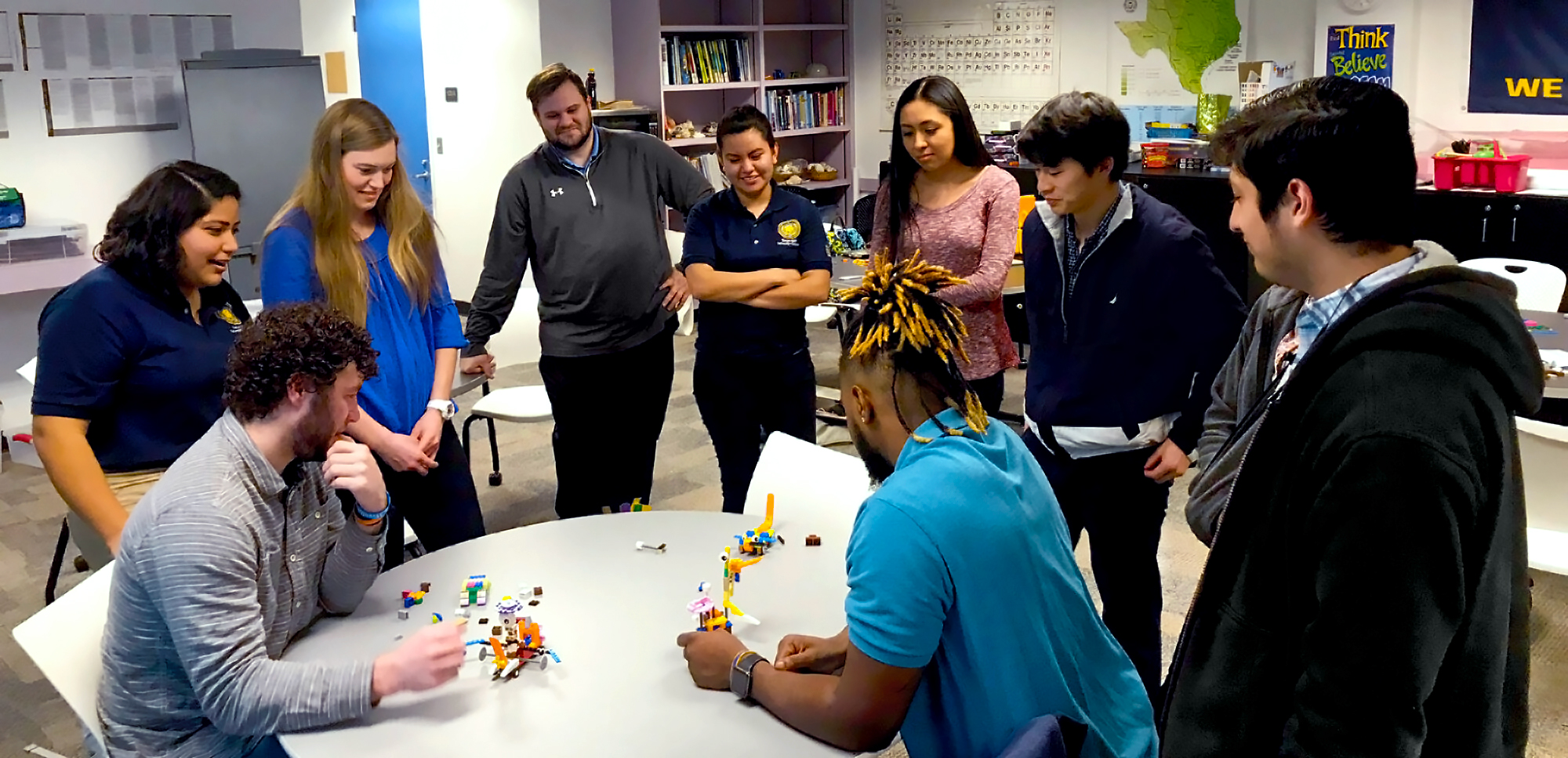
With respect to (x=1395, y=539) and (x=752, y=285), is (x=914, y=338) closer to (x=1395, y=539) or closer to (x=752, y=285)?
(x=1395, y=539)

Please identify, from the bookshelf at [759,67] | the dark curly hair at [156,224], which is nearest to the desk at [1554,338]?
the dark curly hair at [156,224]

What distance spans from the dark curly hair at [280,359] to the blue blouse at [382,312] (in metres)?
0.72

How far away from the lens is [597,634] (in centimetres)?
189

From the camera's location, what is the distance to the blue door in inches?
267

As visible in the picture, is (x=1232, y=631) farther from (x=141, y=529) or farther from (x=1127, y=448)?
(x=141, y=529)

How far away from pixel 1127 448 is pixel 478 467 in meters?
3.41

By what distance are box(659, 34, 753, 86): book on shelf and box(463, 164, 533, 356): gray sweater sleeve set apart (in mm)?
4484

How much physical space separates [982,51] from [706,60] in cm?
187

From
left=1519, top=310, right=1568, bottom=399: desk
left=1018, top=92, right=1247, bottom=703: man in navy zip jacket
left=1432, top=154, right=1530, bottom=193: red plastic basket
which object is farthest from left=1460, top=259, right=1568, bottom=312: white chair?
left=1018, top=92, right=1247, bottom=703: man in navy zip jacket

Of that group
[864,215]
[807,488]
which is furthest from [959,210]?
[864,215]

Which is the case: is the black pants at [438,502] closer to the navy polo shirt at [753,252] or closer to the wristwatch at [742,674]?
the navy polo shirt at [753,252]

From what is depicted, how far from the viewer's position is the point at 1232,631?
124 centimetres

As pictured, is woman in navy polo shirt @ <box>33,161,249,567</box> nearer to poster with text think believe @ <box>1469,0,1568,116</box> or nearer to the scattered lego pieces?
the scattered lego pieces

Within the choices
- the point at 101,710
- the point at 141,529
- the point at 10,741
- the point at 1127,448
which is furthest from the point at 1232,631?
the point at 10,741
